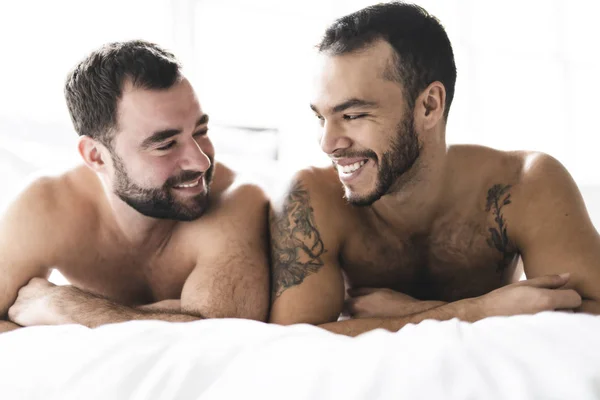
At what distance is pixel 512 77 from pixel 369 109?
3.27 metres

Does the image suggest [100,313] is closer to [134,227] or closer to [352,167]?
[134,227]

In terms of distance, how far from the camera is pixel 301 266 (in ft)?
5.38

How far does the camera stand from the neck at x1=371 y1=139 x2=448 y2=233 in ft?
6.00

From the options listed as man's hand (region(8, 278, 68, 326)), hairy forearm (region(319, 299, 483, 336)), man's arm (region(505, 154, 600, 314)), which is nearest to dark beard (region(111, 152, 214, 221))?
man's hand (region(8, 278, 68, 326))

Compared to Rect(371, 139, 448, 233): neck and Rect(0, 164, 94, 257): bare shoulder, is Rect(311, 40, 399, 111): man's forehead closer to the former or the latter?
Rect(371, 139, 448, 233): neck

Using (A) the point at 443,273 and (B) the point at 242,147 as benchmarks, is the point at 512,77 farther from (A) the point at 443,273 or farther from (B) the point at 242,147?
(A) the point at 443,273

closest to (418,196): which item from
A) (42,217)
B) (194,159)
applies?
(194,159)

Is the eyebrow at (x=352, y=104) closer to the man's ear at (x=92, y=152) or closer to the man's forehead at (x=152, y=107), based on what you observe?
the man's forehead at (x=152, y=107)

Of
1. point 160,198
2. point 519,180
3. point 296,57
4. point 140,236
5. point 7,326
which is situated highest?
point 296,57

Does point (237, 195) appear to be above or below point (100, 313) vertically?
above

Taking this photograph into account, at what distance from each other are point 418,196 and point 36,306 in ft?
3.35

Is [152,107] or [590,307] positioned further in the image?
[152,107]

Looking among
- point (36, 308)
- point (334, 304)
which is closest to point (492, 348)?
point (334, 304)

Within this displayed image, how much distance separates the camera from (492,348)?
37.3 inches
